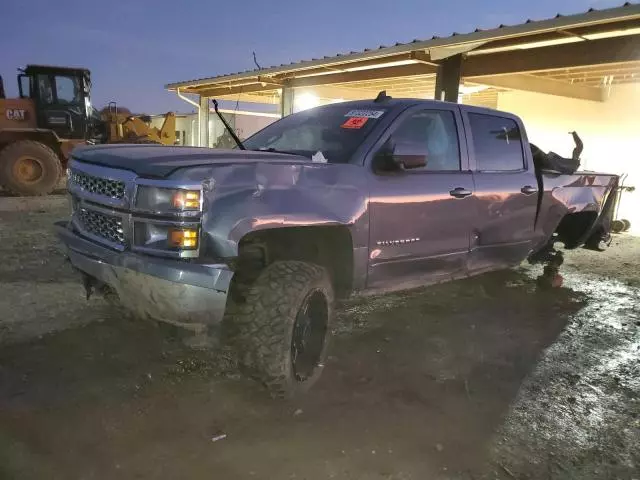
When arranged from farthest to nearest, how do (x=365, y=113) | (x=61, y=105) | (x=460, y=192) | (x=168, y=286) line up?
(x=61, y=105), (x=460, y=192), (x=365, y=113), (x=168, y=286)

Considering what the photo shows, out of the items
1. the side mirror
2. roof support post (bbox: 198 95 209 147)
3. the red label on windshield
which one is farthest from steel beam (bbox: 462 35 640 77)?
roof support post (bbox: 198 95 209 147)

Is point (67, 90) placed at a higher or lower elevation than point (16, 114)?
higher

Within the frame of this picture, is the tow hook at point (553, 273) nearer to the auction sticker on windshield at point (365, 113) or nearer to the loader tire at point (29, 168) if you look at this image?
the auction sticker on windshield at point (365, 113)

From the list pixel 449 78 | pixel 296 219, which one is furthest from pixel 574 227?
pixel 449 78

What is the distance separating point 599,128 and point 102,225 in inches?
547

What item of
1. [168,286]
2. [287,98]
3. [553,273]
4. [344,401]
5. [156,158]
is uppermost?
[287,98]

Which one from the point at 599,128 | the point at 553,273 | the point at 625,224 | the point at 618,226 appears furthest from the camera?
the point at 599,128

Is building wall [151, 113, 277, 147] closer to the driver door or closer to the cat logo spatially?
the driver door

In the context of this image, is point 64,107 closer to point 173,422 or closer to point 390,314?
point 390,314

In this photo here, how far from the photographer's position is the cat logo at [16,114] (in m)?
11.8

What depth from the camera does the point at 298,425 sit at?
2.79 meters

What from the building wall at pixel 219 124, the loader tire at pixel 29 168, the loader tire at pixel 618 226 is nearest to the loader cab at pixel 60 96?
the loader tire at pixel 29 168

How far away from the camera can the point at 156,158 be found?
275 cm

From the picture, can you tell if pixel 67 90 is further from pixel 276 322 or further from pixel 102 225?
pixel 276 322
